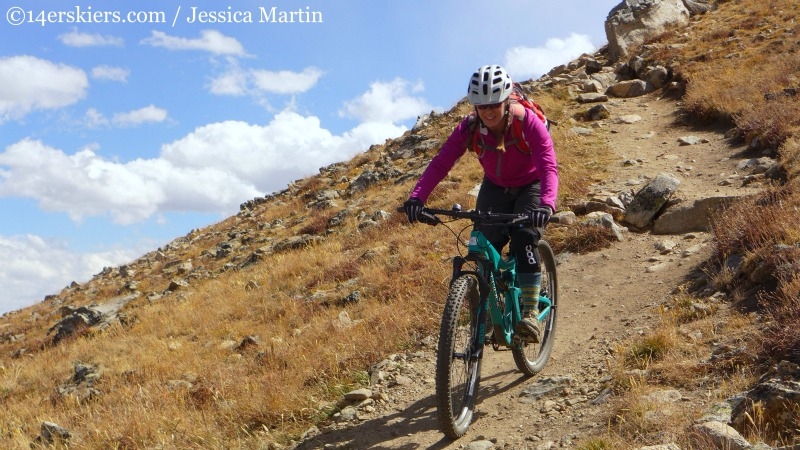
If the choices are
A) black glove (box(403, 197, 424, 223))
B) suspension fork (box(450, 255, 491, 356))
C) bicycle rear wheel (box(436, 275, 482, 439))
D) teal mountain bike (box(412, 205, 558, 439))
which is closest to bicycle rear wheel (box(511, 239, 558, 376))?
teal mountain bike (box(412, 205, 558, 439))

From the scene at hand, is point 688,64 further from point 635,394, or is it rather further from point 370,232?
point 635,394

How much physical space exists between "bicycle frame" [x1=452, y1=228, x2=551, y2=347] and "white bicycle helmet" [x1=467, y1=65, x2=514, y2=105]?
3.47 feet

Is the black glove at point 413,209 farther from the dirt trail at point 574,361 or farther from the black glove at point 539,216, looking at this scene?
the dirt trail at point 574,361

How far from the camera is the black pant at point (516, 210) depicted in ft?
18.1

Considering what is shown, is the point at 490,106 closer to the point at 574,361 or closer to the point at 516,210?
the point at 516,210

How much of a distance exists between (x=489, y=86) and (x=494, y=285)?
5.23 feet

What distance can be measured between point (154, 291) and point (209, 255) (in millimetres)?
3480

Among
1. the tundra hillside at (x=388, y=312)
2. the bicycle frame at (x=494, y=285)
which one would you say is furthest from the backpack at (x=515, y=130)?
the tundra hillside at (x=388, y=312)

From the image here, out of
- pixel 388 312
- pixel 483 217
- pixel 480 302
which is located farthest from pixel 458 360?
pixel 388 312

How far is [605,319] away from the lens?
752 cm

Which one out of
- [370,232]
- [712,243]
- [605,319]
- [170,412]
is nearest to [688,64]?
[370,232]

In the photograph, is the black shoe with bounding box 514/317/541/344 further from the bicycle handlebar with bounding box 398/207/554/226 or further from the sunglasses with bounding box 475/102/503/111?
the sunglasses with bounding box 475/102/503/111

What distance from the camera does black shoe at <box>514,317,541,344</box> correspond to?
554 centimetres

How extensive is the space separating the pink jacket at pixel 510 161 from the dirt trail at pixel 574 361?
1.75 meters
